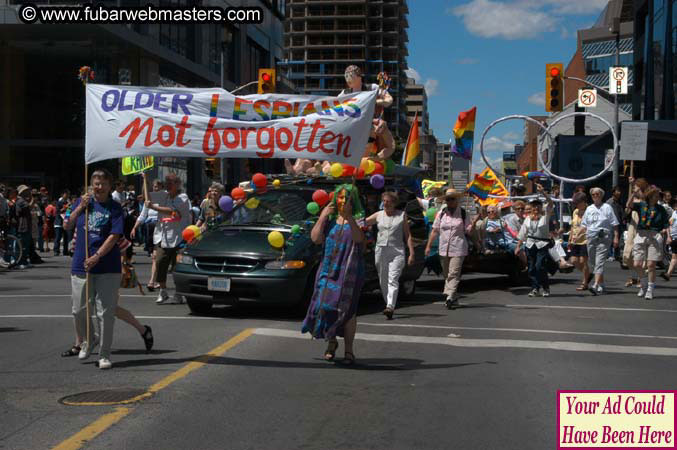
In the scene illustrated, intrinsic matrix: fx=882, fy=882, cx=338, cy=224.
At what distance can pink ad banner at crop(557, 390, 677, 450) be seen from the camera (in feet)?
17.0

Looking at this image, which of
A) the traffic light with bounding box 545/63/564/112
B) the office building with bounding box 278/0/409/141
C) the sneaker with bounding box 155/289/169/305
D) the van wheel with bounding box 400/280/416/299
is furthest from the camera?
the office building with bounding box 278/0/409/141

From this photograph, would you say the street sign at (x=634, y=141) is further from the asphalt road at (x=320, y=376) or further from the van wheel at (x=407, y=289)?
A: the asphalt road at (x=320, y=376)

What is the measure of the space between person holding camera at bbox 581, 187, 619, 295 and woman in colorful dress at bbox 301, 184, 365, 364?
29.3ft

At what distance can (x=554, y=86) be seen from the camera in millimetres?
24500

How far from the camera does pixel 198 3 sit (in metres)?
46.8

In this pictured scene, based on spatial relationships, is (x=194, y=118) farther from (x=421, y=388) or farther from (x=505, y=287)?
(x=505, y=287)

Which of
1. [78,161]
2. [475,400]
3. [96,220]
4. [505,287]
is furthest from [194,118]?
[78,161]

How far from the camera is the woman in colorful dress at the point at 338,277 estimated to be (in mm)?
8523

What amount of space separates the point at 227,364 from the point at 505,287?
423 inches

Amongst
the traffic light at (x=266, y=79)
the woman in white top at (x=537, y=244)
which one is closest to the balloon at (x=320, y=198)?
the woman in white top at (x=537, y=244)

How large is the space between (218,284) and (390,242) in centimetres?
253

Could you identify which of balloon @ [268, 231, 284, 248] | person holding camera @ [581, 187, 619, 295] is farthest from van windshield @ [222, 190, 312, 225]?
person holding camera @ [581, 187, 619, 295]

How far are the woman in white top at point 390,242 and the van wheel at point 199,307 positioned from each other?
2507 mm

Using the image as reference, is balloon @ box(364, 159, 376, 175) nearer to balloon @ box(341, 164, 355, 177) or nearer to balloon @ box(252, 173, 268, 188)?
balloon @ box(341, 164, 355, 177)
